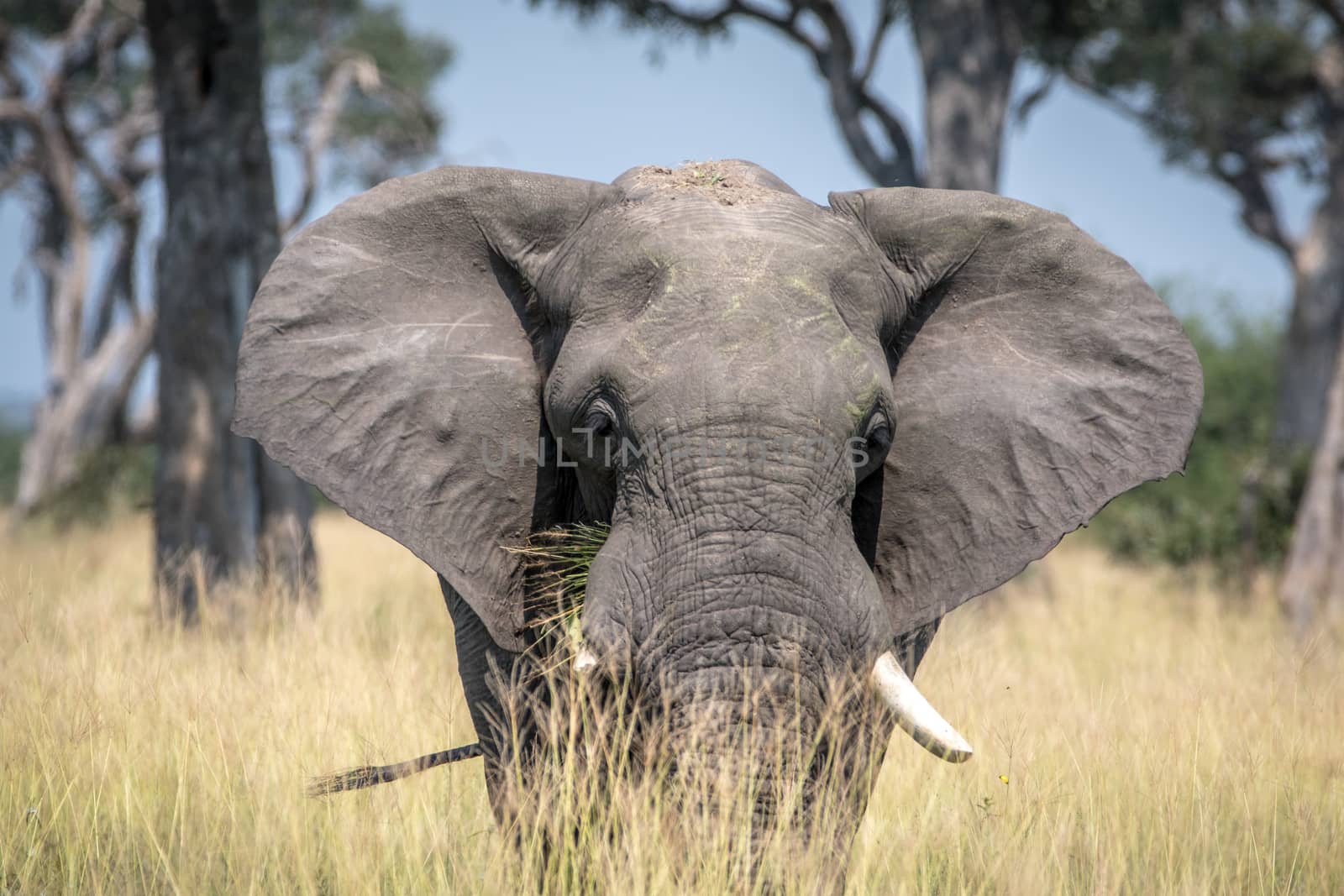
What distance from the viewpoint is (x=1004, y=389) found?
4004 mm

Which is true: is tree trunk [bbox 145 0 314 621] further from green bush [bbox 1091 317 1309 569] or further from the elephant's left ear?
green bush [bbox 1091 317 1309 569]

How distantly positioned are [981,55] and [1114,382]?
8.74 m

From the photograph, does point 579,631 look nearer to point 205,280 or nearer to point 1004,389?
point 1004,389

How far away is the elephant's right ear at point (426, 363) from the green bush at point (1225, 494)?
604 centimetres

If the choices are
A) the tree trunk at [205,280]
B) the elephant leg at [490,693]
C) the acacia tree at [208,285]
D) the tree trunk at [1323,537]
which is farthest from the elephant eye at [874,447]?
the tree trunk at [1323,537]

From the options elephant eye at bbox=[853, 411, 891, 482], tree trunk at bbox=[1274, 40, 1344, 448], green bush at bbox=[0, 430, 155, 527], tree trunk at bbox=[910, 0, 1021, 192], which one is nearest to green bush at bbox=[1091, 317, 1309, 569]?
tree trunk at bbox=[1274, 40, 1344, 448]

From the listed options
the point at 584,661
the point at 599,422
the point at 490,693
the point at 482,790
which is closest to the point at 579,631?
the point at 584,661

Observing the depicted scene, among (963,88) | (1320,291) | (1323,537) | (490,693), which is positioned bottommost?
(1323,537)

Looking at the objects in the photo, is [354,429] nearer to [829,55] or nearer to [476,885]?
[476,885]

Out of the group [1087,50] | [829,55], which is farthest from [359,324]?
[1087,50]

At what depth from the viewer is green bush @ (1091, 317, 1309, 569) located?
12.2 meters

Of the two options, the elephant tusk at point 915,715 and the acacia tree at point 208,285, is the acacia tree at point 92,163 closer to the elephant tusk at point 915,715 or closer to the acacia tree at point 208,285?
the acacia tree at point 208,285

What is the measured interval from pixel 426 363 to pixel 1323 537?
748cm

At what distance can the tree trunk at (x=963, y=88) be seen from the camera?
11688 millimetres
